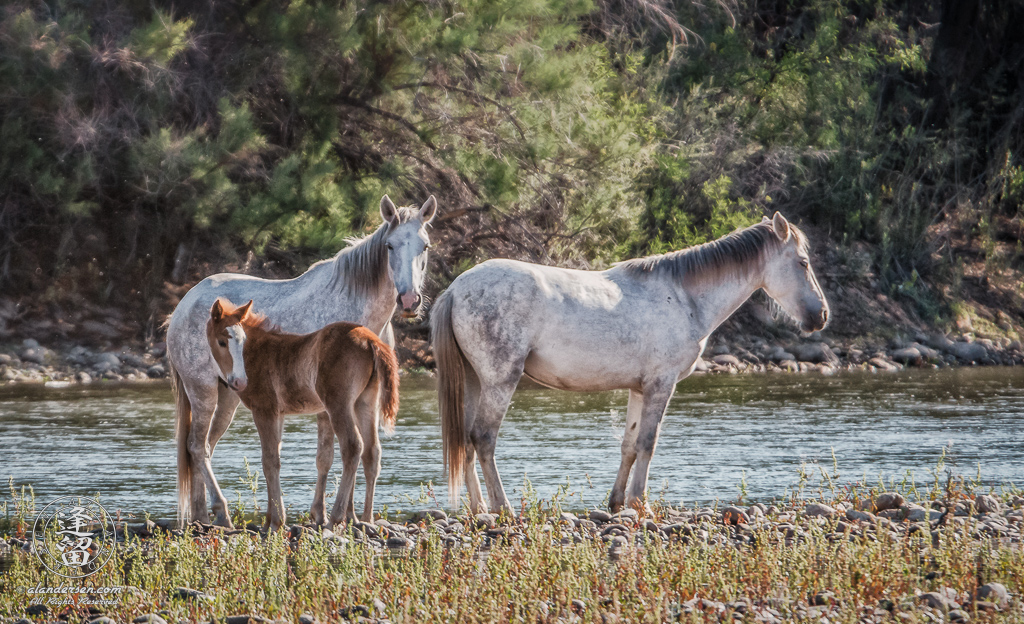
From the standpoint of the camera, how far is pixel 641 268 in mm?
7379

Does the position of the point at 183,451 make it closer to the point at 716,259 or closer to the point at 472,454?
the point at 472,454

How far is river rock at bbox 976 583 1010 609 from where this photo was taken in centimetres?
437

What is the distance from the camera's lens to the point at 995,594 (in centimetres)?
442

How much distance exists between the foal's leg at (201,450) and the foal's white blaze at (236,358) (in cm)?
113

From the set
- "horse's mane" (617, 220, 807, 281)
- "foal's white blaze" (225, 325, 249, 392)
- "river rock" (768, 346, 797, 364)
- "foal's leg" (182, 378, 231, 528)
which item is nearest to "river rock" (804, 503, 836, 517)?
"horse's mane" (617, 220, 807, 281)

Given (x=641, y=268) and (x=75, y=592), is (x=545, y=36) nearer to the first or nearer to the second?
(x=641, y=268)

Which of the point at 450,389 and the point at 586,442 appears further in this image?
the point at 586,442

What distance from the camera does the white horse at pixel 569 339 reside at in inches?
269

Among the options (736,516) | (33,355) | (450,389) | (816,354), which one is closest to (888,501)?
(736,516)

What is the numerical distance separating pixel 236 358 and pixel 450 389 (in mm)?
1658

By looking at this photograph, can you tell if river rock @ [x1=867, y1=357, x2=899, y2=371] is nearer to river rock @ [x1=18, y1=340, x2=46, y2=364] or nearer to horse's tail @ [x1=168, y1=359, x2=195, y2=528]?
river rock @ [x1=18, y1=340, x2=46, y2=364]

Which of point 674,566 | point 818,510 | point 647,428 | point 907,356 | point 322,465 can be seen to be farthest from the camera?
point 907,356

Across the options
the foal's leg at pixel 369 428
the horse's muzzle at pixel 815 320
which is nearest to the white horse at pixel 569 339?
the horse's muzzle at pixel 815 320

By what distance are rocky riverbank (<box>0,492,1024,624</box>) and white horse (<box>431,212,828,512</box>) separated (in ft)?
2.66
